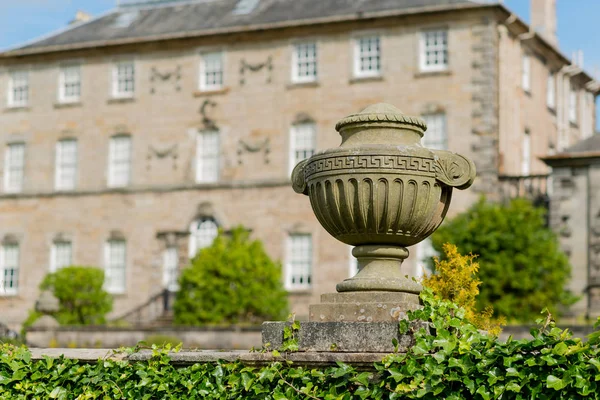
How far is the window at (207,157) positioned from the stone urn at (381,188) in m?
25.8

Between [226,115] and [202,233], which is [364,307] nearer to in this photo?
[202,233]

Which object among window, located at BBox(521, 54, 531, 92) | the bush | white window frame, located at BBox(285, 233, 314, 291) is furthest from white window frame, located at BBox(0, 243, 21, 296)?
window, located at BBox(521, 54, 531, 92)

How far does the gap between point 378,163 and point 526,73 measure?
2666cm

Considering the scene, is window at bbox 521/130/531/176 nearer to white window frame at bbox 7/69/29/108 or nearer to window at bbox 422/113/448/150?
window at bbox 422/113/448/150

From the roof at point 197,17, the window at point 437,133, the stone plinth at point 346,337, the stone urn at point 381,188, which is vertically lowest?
the stone plinth at point 346,337

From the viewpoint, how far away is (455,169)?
30.8 ft

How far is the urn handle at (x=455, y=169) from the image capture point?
9344 mm

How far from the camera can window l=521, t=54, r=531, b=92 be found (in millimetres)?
34531

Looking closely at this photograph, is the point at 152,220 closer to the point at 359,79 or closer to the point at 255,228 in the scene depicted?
the point at 255,228

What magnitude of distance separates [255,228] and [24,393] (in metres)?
24.4

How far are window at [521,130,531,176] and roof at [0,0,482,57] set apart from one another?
190 inches

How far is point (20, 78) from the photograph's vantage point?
38812 millimetres

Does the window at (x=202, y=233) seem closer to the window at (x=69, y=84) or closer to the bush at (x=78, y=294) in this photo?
the bush at (x=78, y=294)

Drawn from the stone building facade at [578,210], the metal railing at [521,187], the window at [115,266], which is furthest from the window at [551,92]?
the window at [115,266]
